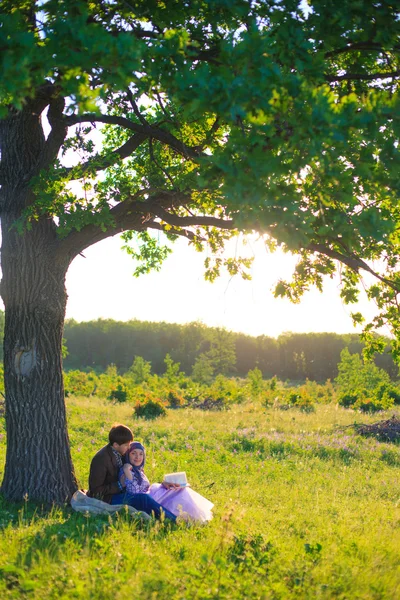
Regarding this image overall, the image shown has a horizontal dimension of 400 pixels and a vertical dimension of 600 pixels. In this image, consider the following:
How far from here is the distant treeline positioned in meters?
35.2

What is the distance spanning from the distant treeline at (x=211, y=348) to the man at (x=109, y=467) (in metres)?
25.8

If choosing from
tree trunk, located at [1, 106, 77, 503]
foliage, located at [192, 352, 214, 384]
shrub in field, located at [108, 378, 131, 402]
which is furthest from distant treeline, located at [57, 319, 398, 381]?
tree trunk, located at [1, 106, 77, 503]

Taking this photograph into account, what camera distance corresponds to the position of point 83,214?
6438mm

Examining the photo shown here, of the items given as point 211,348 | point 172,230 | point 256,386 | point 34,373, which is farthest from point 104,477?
point 211,348

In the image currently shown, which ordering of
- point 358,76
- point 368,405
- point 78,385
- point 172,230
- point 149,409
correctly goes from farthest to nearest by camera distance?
point 78,385
point 368,405
point 149,409
point 172,230
point 358,76

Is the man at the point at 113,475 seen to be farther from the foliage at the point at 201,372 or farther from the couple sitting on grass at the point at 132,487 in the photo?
the foliage at the point at 201,372

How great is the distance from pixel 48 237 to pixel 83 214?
1295mm

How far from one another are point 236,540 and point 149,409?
11853 mm

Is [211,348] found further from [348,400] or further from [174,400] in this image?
[348,400]

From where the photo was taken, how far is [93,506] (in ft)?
21.7

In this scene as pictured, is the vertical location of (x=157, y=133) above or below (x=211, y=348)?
above

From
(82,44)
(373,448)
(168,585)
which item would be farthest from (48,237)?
(373,448)

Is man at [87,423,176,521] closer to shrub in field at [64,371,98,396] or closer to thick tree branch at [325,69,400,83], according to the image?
thick tree branch at [325,69,400,83]

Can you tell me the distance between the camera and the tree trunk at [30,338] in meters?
7.22
